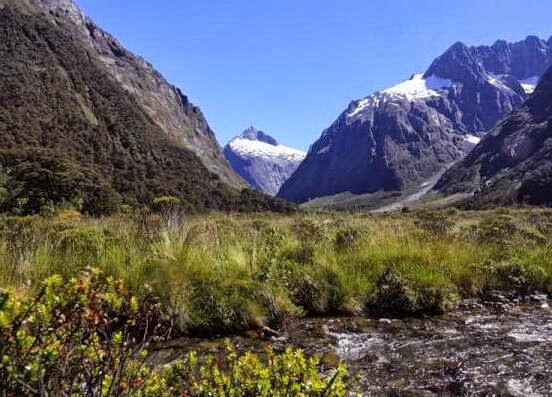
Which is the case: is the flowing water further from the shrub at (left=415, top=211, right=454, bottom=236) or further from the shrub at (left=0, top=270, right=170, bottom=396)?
the shrub at (left=415, top=211, right=454, bottom=236)

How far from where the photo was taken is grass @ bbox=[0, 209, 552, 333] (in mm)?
7191

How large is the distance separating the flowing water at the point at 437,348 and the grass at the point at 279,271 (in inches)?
17.2

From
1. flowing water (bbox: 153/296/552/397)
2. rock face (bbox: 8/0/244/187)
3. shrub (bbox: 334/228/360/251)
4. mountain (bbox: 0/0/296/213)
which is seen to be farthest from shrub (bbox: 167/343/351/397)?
rock face (bbox: 8/0/244/187)

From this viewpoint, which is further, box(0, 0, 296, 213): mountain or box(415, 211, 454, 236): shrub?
box(0, 0, 296, 213): mountain

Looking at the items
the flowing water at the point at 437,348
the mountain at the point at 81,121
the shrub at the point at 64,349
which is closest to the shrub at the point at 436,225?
the flowing water at the point at 437,348

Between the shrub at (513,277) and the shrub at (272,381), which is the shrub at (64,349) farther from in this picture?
the shrub at (513,277)

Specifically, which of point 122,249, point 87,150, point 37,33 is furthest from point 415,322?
point 37,33

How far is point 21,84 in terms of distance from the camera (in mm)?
114625

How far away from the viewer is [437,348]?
20.9 feet

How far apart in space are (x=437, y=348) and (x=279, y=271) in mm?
3137

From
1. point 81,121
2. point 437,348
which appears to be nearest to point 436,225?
point 437,348

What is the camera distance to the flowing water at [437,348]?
520 centimetres

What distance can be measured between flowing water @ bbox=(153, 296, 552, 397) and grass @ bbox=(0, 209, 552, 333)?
44 cm

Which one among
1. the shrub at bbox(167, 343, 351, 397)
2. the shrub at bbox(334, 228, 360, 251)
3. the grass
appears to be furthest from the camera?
the shrub at bbox(334, 228, 360, 251)
